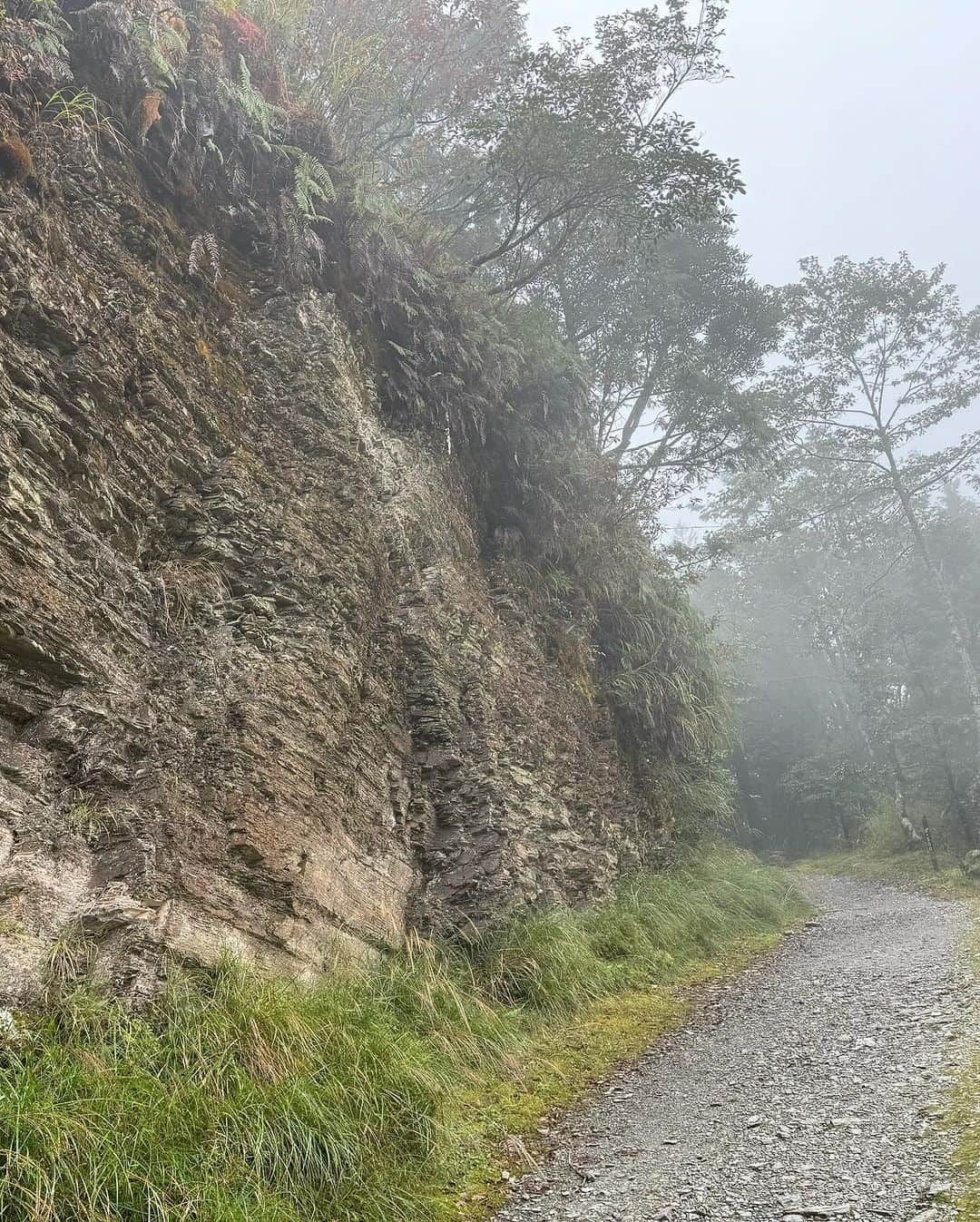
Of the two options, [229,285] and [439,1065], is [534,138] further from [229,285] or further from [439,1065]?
[439,1065]

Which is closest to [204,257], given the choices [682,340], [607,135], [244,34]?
[244,34]

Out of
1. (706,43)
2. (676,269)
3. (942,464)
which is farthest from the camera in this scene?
(942,464)

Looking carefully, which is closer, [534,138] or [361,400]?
[361,400]

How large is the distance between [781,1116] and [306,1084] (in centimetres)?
258

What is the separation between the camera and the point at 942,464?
2122 cm

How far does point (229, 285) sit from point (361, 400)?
168 centimetres

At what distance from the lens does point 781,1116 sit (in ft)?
12.4

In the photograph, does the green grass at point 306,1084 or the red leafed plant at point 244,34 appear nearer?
the green grass at point 306,1084

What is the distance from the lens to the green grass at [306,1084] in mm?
2470

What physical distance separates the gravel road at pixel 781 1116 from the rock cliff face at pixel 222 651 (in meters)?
1.96

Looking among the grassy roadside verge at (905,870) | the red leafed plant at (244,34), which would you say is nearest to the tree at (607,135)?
the red leafed plant at (244,34)

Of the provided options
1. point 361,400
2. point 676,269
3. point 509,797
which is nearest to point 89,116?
point 361,400

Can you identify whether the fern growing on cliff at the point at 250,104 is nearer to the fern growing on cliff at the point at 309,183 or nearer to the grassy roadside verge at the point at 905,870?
the fern growing on cliff at the point at 309,183

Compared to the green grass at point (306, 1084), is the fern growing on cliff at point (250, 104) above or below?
above
